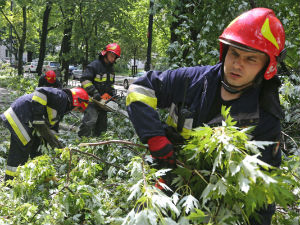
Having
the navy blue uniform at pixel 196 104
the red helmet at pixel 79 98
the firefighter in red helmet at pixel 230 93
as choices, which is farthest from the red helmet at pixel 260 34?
the red helmet at pixel 79 98

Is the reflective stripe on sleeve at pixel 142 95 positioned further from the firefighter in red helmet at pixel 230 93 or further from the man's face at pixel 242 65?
the man's face at pixel 242 65

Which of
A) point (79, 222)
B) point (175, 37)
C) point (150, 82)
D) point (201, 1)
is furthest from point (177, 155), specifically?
point (175, 37)

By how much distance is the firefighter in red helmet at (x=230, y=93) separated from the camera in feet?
6.05

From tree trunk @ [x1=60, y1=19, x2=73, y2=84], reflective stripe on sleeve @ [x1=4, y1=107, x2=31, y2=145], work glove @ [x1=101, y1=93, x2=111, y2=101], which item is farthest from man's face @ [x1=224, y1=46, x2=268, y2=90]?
tree trunk @ [x1=60, y1=19, x2=73, y2=84]

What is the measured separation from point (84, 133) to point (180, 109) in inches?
179

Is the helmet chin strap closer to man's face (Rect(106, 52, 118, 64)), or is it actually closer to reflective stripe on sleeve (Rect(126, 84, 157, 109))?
reflective stripe on sleeve (Rect(126, 84, 157, 109))

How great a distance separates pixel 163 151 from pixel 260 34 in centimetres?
98

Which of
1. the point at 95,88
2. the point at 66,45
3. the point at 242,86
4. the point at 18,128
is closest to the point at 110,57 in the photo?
the point at 95,88

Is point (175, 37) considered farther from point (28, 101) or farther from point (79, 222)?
point (79, 222)

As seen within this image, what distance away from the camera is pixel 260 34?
1.80 metres

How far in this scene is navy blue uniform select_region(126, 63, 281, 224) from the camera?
1.90m

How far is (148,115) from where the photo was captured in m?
1.88

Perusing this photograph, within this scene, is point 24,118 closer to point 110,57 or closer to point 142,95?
point 142,95

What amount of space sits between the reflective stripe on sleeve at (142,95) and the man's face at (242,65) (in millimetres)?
546
